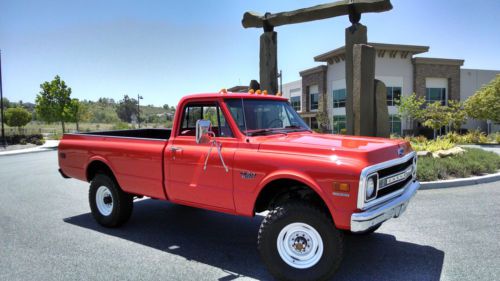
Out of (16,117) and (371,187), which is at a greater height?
(16,117)

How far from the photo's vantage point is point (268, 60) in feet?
35.6

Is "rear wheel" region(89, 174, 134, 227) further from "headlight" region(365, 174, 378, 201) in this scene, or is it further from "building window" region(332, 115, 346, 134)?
"building window" region(332, 115, 346, 134)

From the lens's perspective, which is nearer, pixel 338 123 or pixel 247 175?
pixel 247 175

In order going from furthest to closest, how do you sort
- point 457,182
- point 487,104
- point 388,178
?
point 487,104
point 457,182
point 388,178

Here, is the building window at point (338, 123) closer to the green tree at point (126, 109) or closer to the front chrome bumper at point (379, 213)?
the front chrome bumper at point (379, 213)

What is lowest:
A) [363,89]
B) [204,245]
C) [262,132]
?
[204,245]

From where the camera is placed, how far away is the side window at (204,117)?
463 centimetres

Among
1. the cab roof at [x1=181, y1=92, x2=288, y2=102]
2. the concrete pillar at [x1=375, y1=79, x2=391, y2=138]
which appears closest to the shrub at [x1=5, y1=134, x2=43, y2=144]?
the concrete pillar at [x1=375, y1=79, x2=391, y2=138]

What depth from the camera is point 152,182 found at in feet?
16.9

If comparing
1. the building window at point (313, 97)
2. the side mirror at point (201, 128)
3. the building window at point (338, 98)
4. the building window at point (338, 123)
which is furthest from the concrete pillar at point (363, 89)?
the building window at point (313, 97)

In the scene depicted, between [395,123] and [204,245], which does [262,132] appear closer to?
[204,245]

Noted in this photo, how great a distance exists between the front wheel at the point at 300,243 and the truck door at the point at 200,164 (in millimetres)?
664

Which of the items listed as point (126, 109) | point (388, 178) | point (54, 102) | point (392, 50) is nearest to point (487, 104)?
point (392, 50)

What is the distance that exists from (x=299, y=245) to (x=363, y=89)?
230 inches
